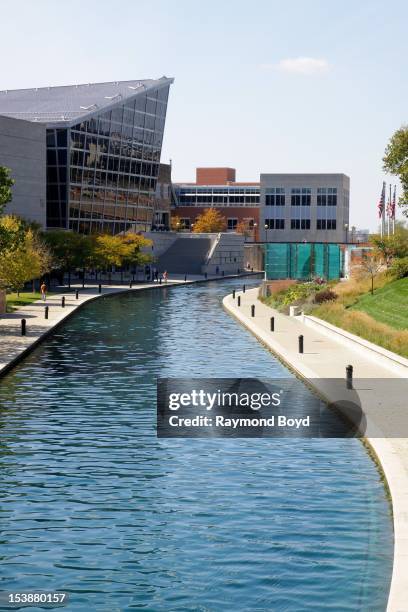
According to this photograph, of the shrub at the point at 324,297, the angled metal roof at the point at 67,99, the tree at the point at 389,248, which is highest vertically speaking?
the angled metal roof at the point at 67,99

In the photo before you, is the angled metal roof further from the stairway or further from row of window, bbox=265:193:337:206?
row of window, bbox=265:193:337:206

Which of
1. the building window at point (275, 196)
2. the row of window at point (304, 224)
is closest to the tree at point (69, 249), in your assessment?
the building window at point (275, 196)

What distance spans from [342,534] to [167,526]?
9.59 feet

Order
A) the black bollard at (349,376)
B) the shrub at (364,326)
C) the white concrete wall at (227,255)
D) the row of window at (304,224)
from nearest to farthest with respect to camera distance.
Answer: the black bollard at (349,376), the shrub at (364,326), the white concrete wall at (227,255), the row of window at (304,224)

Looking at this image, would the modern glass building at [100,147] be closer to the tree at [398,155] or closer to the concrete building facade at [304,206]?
the concrete building facade at [304,206]

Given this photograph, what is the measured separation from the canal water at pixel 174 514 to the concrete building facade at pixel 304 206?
16111 cm

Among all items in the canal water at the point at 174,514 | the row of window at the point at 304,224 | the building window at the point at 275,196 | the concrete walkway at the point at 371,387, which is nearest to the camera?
the canal water at the point at 174,514

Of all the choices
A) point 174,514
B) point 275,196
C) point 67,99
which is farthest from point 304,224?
point 174,514

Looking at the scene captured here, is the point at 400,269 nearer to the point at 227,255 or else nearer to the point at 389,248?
the point at 389,248

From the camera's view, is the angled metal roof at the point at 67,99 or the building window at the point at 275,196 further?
the building window at the point at 275,196

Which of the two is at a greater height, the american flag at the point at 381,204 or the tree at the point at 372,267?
the american flag at the point at 381,204

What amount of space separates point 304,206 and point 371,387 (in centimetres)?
16156

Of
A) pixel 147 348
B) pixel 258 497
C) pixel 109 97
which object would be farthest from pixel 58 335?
pixel 109 97

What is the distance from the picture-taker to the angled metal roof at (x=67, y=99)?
134 meters
